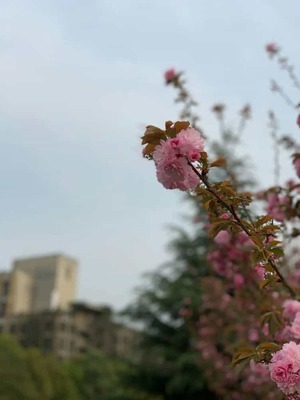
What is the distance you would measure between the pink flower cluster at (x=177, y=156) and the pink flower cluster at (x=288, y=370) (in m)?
0.51

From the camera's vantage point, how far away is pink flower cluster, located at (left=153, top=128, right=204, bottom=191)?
4.95 feet

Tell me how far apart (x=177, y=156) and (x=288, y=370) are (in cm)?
61

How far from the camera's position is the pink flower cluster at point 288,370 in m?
1.45

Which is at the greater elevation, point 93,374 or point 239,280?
point 93,374

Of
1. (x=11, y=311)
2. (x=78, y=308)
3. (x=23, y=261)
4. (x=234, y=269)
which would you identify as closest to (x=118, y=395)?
(x=234, y=269)

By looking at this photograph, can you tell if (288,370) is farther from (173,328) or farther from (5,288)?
(5,288)

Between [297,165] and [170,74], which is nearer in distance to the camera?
[297,165]

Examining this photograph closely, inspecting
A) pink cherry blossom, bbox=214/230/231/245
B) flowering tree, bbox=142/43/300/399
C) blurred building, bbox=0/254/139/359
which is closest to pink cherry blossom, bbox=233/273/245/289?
flowering tree, bbox=142/43/300/399

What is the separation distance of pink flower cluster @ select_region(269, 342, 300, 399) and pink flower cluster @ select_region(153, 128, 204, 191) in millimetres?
514

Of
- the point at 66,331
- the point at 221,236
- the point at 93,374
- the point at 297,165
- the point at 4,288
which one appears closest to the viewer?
the point at 221,236

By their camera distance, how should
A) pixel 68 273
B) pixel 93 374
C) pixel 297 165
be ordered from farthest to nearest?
pixel 68 273 < pixel 93 374 < pixel 297 165

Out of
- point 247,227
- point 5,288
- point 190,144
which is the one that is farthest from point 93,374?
point 5,288

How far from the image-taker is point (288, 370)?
1455mm

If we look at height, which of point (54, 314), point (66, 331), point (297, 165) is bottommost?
point (297, 165)
